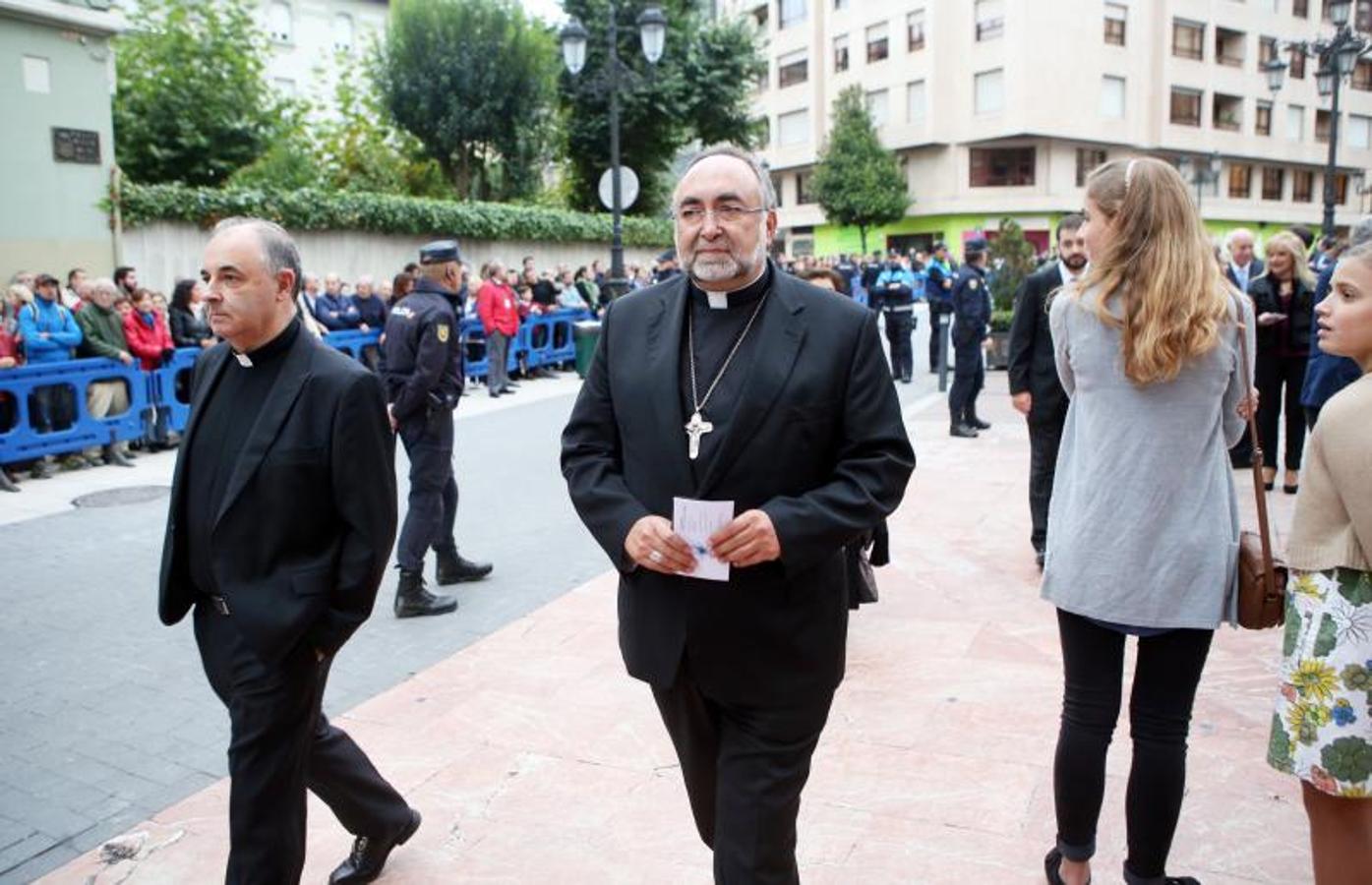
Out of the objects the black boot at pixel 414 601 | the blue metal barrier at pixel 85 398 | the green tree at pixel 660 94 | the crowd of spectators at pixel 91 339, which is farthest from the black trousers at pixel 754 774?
the green tree at pixel 660 94

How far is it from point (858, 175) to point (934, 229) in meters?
4.65

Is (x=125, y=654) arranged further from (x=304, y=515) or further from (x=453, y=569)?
(x=304, y=515)

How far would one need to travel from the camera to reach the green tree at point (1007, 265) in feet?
54.4

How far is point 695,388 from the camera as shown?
2516 mm

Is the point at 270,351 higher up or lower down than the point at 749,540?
higher up

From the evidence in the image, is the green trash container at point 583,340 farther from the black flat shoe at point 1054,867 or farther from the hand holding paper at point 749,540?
the hand holding paper at point 749,540

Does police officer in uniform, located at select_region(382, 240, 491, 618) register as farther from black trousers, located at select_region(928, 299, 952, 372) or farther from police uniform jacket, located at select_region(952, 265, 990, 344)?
black trousers, located at select_region(928, 299, 952, 372)

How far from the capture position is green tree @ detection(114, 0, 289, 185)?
68.4 feet

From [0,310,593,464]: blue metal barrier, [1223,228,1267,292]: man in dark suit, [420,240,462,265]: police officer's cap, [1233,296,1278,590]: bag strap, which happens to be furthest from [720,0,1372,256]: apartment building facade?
[1233,296,1278,590]: bag strap

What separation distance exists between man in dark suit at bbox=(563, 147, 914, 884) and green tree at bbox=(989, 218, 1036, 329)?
14366 mm

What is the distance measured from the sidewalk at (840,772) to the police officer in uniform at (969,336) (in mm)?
5335

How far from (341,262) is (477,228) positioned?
12.6 ft

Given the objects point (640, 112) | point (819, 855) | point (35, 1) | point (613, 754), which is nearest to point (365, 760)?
point (613, 754)

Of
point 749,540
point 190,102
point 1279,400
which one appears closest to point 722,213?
point 749,540
